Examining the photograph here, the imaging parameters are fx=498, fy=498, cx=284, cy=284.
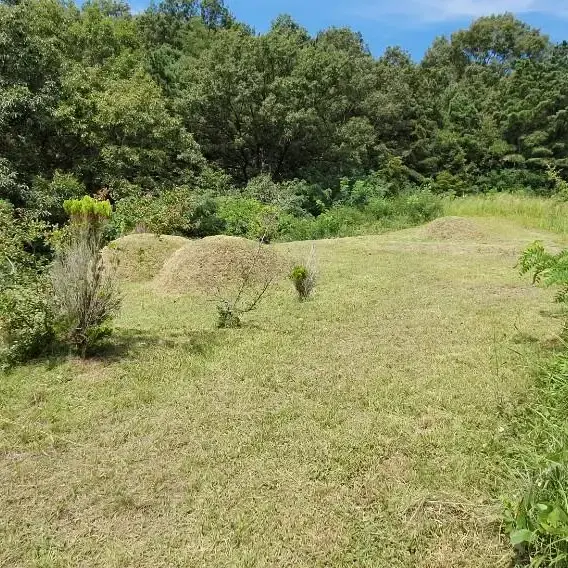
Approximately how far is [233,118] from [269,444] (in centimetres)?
1635

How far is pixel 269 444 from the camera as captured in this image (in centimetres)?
262

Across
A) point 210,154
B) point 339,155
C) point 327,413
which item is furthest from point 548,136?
point 327,413

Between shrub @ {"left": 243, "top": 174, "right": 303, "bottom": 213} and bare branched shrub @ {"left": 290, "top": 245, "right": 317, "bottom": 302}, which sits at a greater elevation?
shrub @ {"left": 243, "top": 174, "right": 303, "bottom": 213}

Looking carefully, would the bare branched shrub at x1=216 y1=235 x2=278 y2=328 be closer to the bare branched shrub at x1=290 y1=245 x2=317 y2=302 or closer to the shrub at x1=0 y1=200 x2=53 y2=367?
the bare branched shrub at x1=290 y1=245 x2=317 y2=302

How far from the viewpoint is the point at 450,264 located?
24.2ft

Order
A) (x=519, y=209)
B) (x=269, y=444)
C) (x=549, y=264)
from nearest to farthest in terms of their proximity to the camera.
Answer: (x=269, y=444)
(x=549, y=264)
(x=519, y=209)

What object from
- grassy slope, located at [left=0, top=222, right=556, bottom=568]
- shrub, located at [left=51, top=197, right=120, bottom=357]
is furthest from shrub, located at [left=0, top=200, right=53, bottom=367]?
grassy slope, located at [left=0, top=222, right=556, bottom=568]

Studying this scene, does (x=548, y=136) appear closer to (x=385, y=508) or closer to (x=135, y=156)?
(x=135, y=156)

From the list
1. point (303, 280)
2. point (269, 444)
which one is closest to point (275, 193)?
point (303, 280)

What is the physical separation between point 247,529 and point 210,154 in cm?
1749

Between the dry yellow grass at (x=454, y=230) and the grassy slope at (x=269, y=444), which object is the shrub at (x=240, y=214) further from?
the grassy slope at (x=269, y=444)

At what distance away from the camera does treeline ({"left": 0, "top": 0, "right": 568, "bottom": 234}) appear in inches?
446

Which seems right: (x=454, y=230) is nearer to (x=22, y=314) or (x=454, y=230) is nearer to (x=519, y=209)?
(x=519, y=209)

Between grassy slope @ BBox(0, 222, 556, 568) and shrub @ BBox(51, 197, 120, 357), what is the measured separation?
25 centimetres
